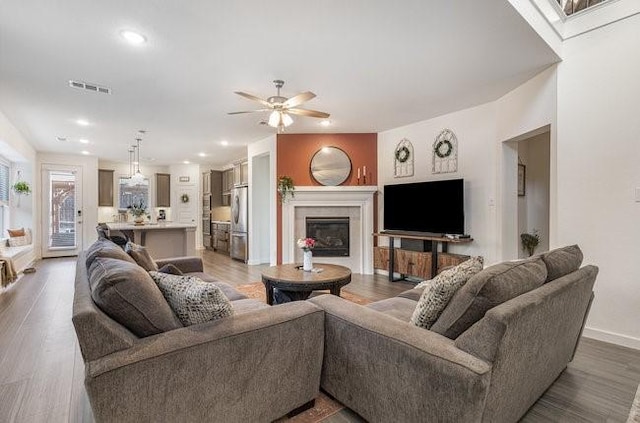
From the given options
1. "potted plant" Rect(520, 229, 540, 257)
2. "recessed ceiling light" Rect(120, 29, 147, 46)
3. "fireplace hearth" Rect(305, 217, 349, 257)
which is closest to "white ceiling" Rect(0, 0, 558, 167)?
"recessed ceiling light" Rect(120, 29, 147, 46)

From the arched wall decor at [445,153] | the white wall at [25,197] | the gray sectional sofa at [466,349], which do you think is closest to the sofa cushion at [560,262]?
the gray sectional sofa at [466,349]

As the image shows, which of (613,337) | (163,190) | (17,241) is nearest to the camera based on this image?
(613,337)

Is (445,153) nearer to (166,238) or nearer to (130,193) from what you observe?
(166,238)

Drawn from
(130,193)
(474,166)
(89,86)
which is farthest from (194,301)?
(130,193)

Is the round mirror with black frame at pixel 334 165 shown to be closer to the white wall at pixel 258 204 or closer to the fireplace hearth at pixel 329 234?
the fireplace hearth at pixel 329 234

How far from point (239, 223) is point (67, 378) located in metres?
5.07

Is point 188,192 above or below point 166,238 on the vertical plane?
above

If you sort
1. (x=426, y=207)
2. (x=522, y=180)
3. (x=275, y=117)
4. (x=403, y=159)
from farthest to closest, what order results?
1. (x=403, y=159)
2. (x=522, y=180)
3. (x=426, y=207)
4. (x=275, y=117)

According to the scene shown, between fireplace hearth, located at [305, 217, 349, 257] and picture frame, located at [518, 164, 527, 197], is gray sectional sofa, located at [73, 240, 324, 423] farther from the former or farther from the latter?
picture frame, located at [518, 164, 527, 197]

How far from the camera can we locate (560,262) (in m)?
1.92

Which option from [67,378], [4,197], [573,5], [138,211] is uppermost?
[573,5]

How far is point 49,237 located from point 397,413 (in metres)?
9.31

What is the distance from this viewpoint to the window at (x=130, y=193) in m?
9.12

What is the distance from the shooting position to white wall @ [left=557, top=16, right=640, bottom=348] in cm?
272
